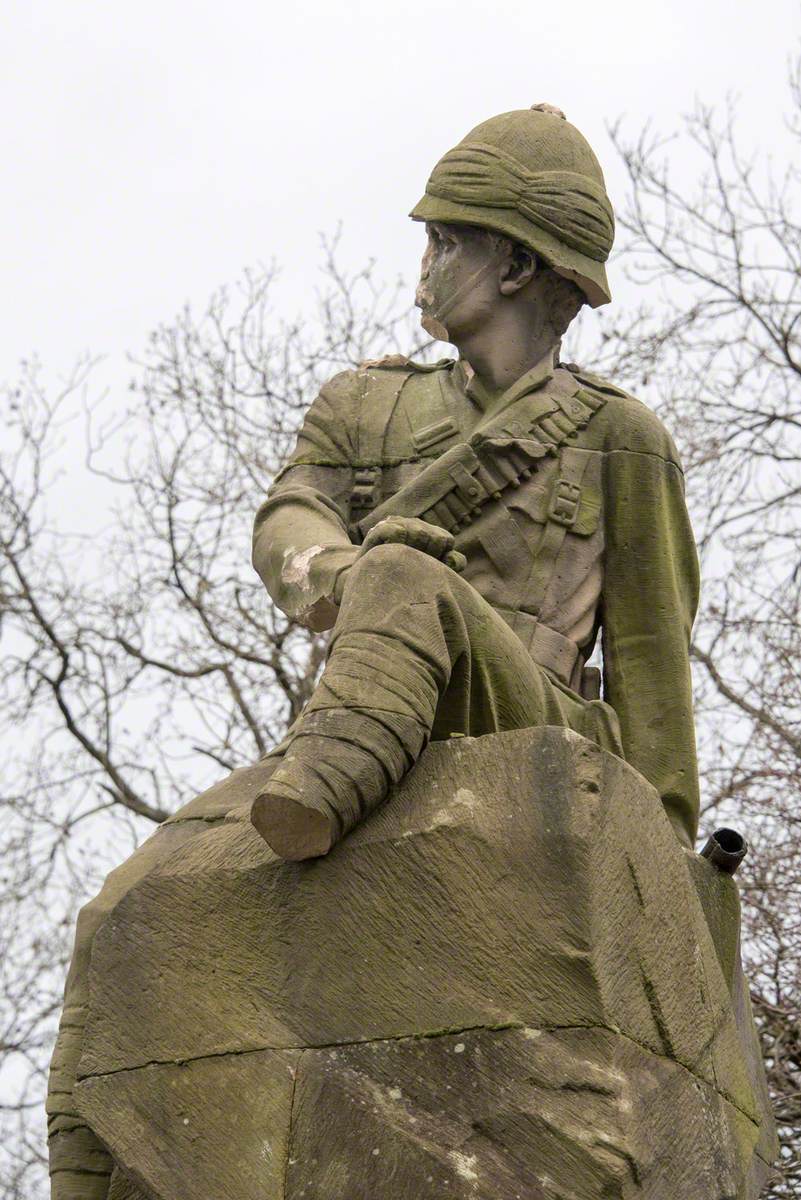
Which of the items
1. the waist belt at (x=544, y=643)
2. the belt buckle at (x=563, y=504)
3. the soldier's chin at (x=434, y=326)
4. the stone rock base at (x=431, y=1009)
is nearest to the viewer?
the stone rock base at (x=431, y=1009)

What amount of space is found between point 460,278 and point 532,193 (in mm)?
252

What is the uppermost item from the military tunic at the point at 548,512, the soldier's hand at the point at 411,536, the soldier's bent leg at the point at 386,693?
the military tunic at the point at 548,512

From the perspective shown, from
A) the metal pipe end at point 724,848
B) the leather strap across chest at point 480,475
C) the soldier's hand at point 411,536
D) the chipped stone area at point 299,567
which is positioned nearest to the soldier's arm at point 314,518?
the chipped stone area at point 299,567

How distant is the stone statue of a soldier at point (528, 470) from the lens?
5945 millimetres

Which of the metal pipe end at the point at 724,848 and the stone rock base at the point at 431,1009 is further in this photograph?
the metal pipe end at the point at 724,848

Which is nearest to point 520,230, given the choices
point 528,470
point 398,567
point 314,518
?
point 528,470

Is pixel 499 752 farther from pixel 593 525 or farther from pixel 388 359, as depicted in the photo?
pixel 388 359

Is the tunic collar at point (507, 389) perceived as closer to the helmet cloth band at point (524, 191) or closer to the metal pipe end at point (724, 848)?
the helmet cloth band at point (524, 191)

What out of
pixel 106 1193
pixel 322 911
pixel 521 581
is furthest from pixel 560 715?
pixel 106 1193

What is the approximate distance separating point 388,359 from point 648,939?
1.85 meters

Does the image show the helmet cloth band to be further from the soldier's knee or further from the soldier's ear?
the soldier's knee

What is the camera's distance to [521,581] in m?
5.98

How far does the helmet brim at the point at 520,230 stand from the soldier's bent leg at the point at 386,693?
96cm

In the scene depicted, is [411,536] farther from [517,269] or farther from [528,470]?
[517,269]
